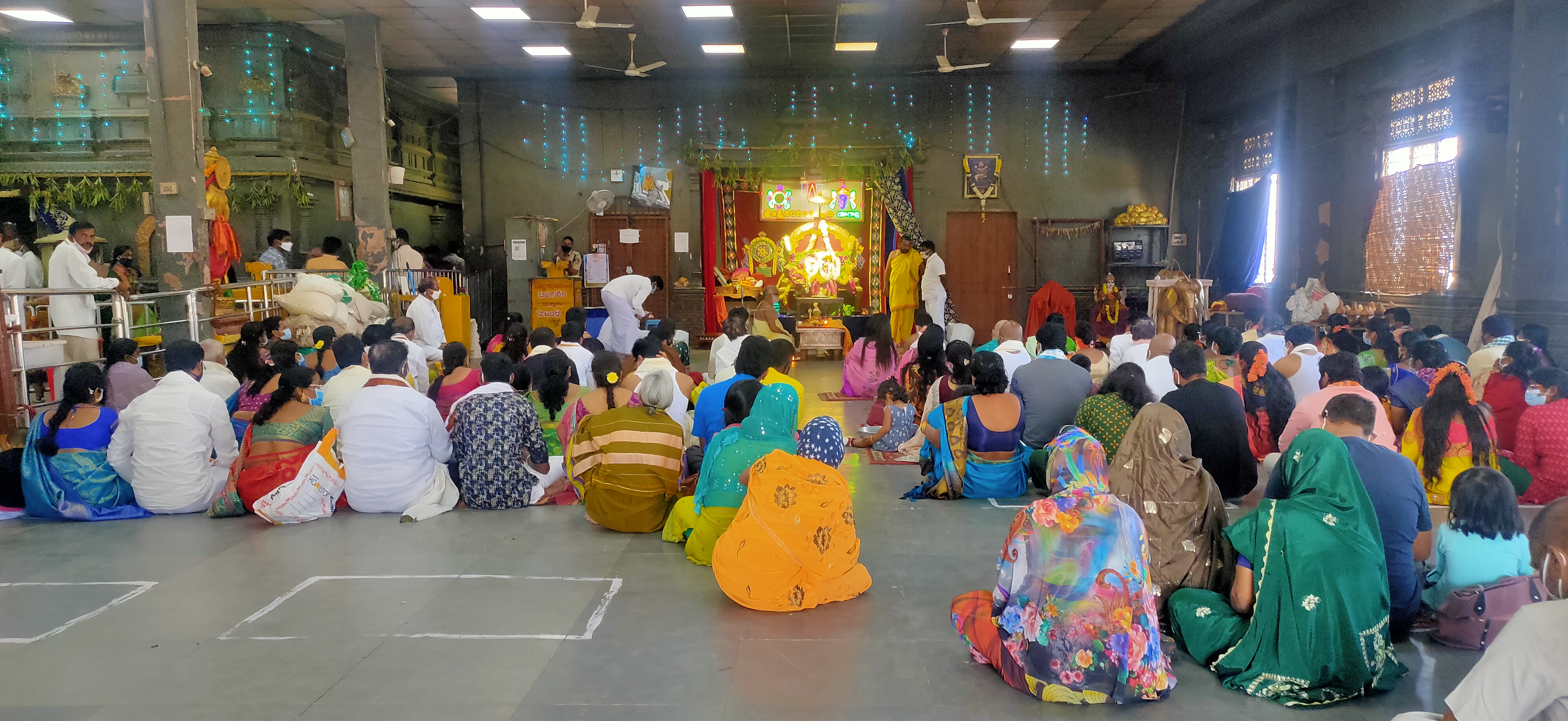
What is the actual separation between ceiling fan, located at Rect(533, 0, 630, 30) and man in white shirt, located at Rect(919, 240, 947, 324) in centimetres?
313

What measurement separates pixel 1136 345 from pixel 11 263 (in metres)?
9.51

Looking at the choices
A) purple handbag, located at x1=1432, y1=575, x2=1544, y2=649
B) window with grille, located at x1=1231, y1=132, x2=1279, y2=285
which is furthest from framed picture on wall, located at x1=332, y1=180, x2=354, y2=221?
purple handbag, located at x1=1432, y1=575, x2=1544, y2=649

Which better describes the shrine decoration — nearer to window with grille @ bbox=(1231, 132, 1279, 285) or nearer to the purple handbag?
window with grille @ bbox=(1231, 132, 1279, 285)

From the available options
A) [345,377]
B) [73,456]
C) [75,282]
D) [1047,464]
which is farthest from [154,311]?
[1047,464]

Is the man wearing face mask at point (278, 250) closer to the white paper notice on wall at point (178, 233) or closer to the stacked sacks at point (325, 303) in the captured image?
the stacked sacks at point (325, 303)

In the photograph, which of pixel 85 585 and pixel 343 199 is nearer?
pixel 85 585

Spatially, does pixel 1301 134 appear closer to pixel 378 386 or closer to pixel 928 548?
pixel 928 548

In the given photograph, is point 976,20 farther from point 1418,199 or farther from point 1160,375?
point 1160,375

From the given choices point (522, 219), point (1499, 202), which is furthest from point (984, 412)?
point (522, 219)

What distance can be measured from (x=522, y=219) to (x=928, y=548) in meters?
10.2

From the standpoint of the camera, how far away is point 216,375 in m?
5.89

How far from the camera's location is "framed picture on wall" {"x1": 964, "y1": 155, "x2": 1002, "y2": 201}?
45.1ft

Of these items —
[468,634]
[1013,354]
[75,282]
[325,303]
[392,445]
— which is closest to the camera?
[468,634]

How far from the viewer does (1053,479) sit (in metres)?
2.97
